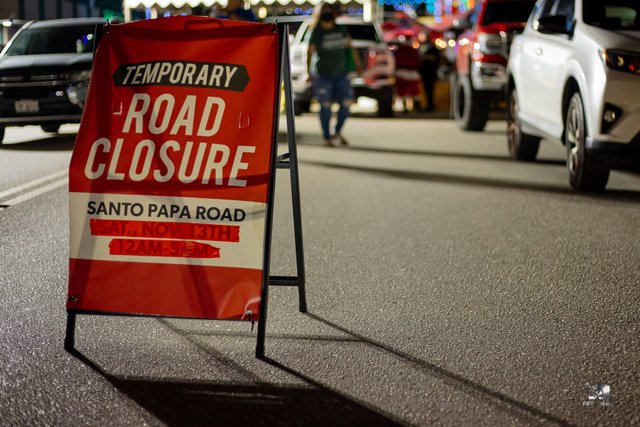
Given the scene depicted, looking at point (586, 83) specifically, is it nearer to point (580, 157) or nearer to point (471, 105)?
point (580, 157)

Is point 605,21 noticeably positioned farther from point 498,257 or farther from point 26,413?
point 26,413

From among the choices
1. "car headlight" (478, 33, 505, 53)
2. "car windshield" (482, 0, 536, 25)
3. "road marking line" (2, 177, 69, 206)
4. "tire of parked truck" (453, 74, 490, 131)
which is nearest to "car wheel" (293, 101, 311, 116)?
"tire of parked truck" (453, 74, 490, 131)

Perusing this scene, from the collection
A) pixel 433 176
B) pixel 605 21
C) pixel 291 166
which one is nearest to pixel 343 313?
pixel 291 166

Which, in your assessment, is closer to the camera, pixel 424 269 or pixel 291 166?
pixel 291 166

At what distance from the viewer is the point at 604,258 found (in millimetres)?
6676

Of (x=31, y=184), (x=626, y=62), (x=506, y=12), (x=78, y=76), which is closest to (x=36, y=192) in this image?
(x=31, y=184)

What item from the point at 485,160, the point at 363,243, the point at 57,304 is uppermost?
the point at 57,304

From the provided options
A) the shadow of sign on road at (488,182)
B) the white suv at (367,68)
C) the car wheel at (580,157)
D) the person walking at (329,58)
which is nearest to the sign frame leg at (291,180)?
the car wheel at (580,157)

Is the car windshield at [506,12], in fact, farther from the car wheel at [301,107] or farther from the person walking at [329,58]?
the car wheel at [301,107]

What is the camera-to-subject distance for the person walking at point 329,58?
13.9 m

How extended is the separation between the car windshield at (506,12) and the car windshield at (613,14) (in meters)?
7.13

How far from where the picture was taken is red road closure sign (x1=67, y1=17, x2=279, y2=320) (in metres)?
4.48

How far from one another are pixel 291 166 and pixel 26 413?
1802 mm

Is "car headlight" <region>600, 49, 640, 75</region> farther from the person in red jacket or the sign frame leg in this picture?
the person in red jacket
